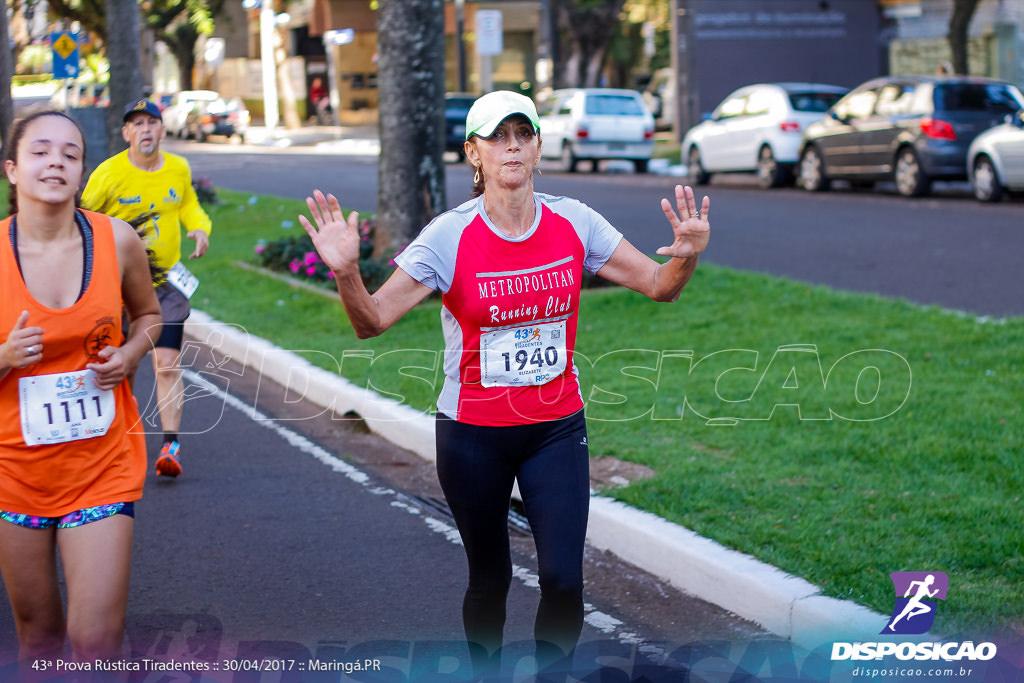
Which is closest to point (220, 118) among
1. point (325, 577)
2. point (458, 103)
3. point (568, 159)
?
point (458, 103)

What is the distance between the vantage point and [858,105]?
2173 cm

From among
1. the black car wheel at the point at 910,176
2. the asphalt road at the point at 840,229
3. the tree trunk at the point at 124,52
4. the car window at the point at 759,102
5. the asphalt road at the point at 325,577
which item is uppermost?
the tree trunk at the point at 124,52

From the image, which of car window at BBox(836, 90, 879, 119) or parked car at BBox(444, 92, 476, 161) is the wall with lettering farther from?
car window at BBox(836, 90, 879, 119)

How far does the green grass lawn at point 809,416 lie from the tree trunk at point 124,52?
8.92 m

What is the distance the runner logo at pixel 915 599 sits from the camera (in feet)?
14.7

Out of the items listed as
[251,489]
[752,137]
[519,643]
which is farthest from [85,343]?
[752,137]

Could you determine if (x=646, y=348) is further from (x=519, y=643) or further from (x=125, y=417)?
(x=125, y=417)

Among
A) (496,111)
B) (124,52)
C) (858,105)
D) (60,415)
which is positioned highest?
(124,52)

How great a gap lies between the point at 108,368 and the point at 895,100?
19166 millimetres

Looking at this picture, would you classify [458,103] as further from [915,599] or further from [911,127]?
[915,599]

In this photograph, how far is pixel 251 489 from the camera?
714 centimetres

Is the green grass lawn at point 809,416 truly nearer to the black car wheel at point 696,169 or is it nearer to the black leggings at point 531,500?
the black leggings at point 531,500

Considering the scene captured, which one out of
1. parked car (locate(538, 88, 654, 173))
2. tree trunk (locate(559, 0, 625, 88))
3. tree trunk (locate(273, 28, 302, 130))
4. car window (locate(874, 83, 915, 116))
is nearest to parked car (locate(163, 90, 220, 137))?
tree trunk (locate(273, 28, 302, 130))

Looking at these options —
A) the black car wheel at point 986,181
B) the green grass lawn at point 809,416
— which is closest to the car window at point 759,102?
the black car wheel at point 986,181
